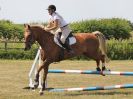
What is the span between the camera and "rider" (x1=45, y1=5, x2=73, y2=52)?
12.9 meters

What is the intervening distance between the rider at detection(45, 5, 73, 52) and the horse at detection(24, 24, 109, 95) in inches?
8.0

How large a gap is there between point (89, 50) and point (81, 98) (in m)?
2.31

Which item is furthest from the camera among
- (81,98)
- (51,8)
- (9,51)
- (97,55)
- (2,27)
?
(2,27)

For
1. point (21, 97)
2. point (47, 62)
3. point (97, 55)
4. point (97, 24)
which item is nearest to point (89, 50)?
point (97, 55)

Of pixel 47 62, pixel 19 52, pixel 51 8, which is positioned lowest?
pixel 19 52

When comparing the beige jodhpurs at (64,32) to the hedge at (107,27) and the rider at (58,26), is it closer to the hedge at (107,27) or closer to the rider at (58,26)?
the rider at (58,26)

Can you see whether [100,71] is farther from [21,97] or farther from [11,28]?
[11,28]

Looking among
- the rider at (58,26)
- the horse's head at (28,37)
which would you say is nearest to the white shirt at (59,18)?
the rider at (58,26)

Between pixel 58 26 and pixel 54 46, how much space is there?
667 millimetres

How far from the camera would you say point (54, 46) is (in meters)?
13.3

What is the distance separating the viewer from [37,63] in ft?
47.5

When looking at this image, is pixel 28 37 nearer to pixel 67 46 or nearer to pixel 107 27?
pixel 67 46

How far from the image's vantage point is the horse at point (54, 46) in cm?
1294

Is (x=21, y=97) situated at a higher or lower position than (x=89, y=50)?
lower
